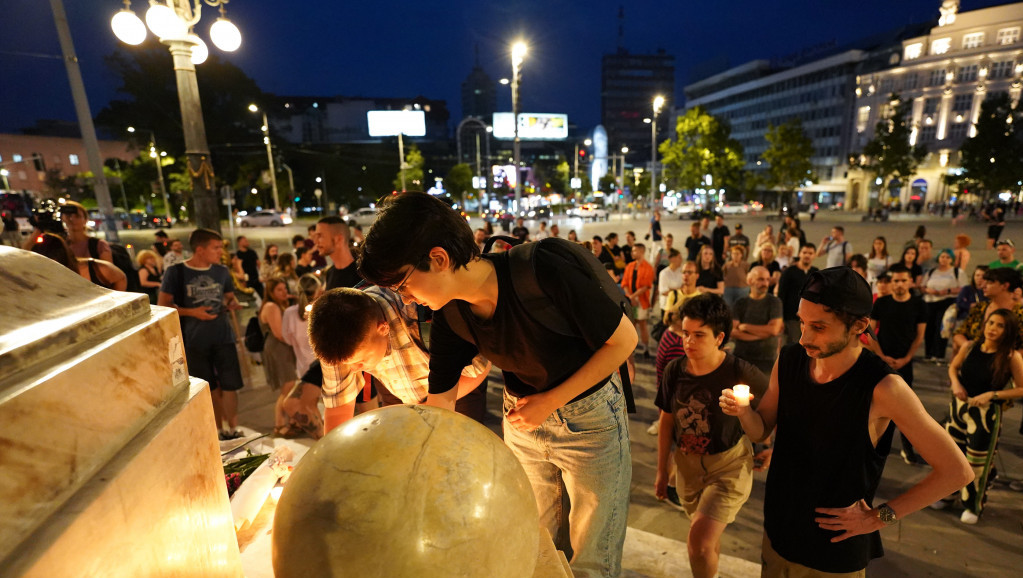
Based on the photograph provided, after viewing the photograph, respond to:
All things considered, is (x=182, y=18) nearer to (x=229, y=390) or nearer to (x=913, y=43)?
(x=229, y=390)

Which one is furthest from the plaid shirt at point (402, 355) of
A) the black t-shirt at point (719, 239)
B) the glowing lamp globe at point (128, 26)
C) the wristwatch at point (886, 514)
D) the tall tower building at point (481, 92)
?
the tall tower building at point (481, 92)

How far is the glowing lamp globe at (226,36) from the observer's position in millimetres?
7180

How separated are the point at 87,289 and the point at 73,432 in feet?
1.17

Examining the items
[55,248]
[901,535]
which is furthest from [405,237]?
[901,535]

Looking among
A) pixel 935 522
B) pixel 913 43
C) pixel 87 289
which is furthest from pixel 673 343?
pixel 913 43

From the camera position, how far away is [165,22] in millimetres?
5863

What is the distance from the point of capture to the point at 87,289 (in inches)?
35.6

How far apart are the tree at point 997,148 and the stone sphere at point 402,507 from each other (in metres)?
54.5

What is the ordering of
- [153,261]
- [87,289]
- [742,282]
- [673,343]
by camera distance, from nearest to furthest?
1. [87,289]
2. [673,343]
3. [742,282]
4. [153,261]

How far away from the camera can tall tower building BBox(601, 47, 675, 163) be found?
139m

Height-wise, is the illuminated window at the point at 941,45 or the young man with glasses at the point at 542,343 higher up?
the illuminated window at the point at 941,45

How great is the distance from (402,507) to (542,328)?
1.00m

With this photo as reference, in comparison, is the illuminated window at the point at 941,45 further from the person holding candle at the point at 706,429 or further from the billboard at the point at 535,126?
the person holding candle at the point at 706,429

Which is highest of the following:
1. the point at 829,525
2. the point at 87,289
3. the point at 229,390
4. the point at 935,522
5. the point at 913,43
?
the point at 913,43
